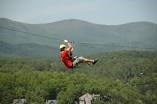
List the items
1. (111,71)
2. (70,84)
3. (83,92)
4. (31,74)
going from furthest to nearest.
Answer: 1. (111,71)
2. (31,74)
3. (70,84)
4. (83,92)

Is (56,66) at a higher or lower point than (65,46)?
lower

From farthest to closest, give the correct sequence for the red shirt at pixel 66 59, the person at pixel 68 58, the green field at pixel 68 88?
the green field at pixel 68 88
the red shirt at pixel 66 59
the person at pixel 68 58

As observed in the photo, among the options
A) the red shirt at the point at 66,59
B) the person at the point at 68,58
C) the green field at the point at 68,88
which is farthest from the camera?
the green field at the point at 68,88

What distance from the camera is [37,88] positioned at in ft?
367

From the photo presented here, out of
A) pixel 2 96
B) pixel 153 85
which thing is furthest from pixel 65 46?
pixel 153 85

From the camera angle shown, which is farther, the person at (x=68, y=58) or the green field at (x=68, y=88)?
the green field at (x=68, y=88)

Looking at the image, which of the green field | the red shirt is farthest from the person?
the green field

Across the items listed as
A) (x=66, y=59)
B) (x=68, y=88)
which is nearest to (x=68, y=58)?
(x=66, y=59)

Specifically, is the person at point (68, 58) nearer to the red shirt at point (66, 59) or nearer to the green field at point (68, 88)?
the red shirt at point (66, 59)

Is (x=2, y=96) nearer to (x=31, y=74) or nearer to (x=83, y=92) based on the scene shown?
(x=83, y=92)

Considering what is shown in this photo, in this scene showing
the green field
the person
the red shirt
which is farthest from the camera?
the green field

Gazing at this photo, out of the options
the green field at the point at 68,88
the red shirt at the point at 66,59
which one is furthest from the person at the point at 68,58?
the green field at the point at 68,88

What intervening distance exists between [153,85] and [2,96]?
59.8m

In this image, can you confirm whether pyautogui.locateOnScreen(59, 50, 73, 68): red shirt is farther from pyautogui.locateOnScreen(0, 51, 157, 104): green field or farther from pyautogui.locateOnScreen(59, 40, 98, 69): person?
pyautogui.locateOnScreen(0, 51, 157, 104): green field
